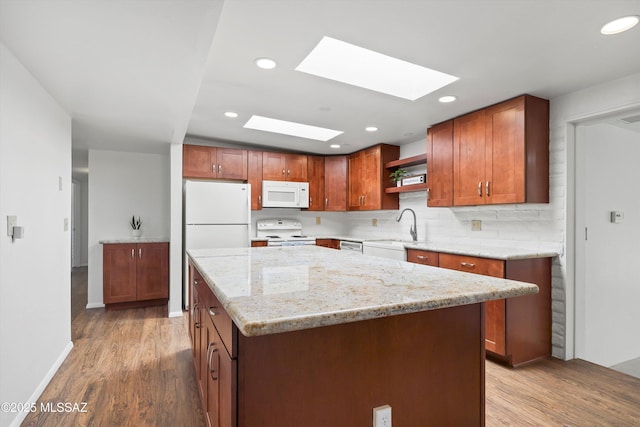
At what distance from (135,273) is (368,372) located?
3.99 meters

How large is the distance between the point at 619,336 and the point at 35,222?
15.6 feet

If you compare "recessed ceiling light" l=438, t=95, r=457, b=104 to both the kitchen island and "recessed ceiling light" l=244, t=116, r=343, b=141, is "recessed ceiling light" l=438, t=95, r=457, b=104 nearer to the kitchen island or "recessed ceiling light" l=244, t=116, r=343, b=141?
"recessed ceiling light" l=244, t=116, r=343, b=141

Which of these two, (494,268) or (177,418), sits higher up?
(494,268)

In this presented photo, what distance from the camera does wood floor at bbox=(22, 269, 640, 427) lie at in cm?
191

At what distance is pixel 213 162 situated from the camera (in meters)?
4.43

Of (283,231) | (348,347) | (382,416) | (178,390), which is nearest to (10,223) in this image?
(178,390)

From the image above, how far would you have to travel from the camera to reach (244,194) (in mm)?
4293

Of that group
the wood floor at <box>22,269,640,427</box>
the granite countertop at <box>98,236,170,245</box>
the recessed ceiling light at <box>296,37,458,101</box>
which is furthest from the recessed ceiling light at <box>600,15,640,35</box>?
the granite countertop at <box>98,236,170,245</box>

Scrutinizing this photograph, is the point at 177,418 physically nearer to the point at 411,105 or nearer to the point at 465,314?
the point at 465,314

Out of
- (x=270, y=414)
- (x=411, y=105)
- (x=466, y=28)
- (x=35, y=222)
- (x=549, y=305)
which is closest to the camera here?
(x=270, y=414)

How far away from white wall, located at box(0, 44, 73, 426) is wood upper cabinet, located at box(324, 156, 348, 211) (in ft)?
10.8

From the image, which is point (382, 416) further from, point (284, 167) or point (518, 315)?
point (284, 167)

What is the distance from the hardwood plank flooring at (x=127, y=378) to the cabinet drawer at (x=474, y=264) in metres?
2.20

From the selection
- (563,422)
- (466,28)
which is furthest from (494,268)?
(466,28)
